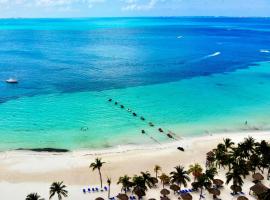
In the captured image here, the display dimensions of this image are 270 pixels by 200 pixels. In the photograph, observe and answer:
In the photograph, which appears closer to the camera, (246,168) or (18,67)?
(246,168)

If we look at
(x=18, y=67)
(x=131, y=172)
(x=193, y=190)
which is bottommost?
(x=193, y=190)

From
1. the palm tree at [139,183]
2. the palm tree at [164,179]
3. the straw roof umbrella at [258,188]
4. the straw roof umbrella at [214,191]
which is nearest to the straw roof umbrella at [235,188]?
the straw roof umbrella at [258,188]

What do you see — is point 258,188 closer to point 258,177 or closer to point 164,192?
point 258,177

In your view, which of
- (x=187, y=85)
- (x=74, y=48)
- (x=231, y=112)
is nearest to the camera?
(x=231, y=112)

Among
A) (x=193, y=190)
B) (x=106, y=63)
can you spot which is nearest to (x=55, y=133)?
(x=193, y=190)

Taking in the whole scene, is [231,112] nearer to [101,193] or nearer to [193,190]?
[193,190]

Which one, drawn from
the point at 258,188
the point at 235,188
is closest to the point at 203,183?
the point at 235,188

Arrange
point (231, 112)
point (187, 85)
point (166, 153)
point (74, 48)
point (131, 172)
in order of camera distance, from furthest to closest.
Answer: point (74, 48) → point (187, 85) → point (231, 112) → point (166, 153) → point (131, 172)

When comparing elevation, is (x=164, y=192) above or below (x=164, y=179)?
below

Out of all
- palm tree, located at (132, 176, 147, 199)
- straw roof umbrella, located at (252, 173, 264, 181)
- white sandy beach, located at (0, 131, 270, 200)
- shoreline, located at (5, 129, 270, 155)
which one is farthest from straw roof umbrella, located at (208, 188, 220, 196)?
shoreline, located at (5, 129, 270, 155)
